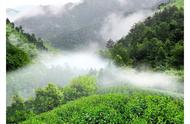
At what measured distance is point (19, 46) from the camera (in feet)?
23.6

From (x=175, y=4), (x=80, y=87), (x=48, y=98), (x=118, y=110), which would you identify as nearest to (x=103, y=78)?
(x=80, y=87)

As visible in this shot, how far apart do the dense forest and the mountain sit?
116 mm

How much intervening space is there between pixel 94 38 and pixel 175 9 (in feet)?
3.18

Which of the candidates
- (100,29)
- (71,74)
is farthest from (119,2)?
(71,74)

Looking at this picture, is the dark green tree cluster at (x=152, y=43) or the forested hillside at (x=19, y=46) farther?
the forested hillside at (x=19, y=46)

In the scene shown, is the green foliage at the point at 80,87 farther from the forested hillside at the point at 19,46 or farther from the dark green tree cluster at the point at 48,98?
the forested hillside at the point at 19,46

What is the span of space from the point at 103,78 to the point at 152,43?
2.21ft

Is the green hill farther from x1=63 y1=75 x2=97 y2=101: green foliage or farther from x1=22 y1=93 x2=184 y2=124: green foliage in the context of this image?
x1=63 y1=75 x2=97 y2=101: green foliage

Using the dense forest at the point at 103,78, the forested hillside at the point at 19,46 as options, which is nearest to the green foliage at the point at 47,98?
A: the dense forest at the point at 103,78

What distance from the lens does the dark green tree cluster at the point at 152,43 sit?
23.0 feet

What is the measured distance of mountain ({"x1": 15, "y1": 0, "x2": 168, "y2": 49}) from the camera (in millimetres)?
7203

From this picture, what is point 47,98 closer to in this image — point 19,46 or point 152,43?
point 19,46

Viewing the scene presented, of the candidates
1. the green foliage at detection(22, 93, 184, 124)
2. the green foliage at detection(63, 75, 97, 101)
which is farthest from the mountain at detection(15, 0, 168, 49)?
the green foliage at detection(22, 93, 184, 124)
